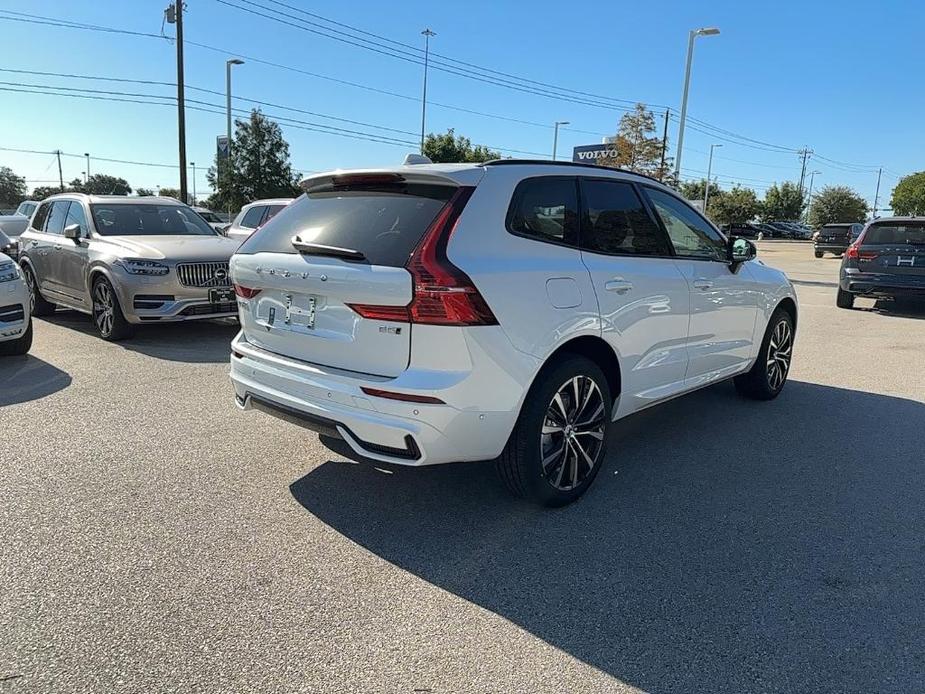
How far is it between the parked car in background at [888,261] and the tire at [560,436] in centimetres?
972

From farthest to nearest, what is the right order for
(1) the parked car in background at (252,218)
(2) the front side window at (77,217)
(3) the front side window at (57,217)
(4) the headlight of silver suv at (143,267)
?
(1) the parked car in background at (252,218), (3) the front side window at (57,217), (2) the front side window at (77,217), (4) the headlight of silver suv at (143,267)

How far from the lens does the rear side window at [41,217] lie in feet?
31.4

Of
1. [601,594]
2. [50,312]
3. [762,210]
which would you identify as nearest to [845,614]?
[601,594]

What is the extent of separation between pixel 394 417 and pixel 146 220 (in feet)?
24.4

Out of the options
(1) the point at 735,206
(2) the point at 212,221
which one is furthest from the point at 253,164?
(1) the point at 735,206

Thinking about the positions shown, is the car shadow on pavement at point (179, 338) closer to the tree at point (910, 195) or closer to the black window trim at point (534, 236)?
the black window trim at point (534, 236)

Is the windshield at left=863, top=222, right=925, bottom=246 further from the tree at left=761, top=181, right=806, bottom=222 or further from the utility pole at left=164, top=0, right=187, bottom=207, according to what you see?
the tree at left=761, top=181, right=806, bottom=222

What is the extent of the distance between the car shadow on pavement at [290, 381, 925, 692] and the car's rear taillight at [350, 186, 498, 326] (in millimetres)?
1096

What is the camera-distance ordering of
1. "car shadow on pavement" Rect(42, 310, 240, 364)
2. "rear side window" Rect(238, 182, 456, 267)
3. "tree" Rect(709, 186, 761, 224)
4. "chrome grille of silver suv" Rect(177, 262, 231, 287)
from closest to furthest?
"rear side window" Rect(238, 182, 456, 267), "car shadow on pavement" Rect(42, 310, 240, 364), "chrome grille of silver suv" Rect(177, 262, 231, 287), "tree" Rect(709, 186, 761, 224)

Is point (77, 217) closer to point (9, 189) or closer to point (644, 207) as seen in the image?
point (644, 207)

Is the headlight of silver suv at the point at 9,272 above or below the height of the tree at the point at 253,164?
below

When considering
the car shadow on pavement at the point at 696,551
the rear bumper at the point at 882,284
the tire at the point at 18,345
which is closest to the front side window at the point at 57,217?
the tire at the point at 18,345

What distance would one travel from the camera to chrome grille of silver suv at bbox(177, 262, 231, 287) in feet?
25.4

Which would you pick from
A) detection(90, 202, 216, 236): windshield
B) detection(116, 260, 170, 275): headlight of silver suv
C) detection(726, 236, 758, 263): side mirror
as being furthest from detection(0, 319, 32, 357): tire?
detection(726, 236, 758, 263): side mirror
